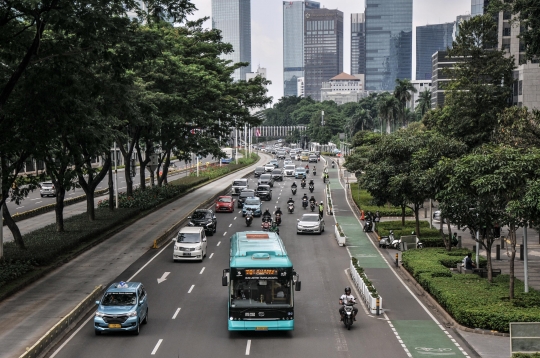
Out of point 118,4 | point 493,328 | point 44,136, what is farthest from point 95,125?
point 493,328

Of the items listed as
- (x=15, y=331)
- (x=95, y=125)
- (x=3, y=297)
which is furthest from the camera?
(x=95, y=125)

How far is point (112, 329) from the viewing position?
24.7m

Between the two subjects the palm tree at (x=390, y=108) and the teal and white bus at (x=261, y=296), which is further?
the palm tree at (x=390, y=108)

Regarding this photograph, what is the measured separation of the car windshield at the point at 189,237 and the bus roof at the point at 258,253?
37.7 feet

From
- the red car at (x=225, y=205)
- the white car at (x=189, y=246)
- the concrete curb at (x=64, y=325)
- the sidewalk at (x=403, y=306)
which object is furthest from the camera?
the red car at (x=225, y=205)

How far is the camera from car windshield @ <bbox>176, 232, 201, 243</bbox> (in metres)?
40.2

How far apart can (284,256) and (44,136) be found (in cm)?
1411

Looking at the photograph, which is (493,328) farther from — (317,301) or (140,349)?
(140,349)

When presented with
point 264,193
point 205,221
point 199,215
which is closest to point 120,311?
point 205,221

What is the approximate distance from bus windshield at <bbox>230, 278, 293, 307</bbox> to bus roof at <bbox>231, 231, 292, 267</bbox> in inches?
23.4

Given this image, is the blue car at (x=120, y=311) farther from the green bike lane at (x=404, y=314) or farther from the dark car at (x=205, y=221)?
the dark car at (x=205, y=221)

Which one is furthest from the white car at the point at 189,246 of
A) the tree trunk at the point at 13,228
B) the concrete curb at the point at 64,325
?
the concrete curb at the point at 64,325

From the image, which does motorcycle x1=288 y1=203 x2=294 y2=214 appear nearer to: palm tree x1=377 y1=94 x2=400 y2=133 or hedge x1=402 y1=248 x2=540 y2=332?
hedge x1=402 y1=248 x2=540 y2=332

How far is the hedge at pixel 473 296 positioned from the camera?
25641mm
